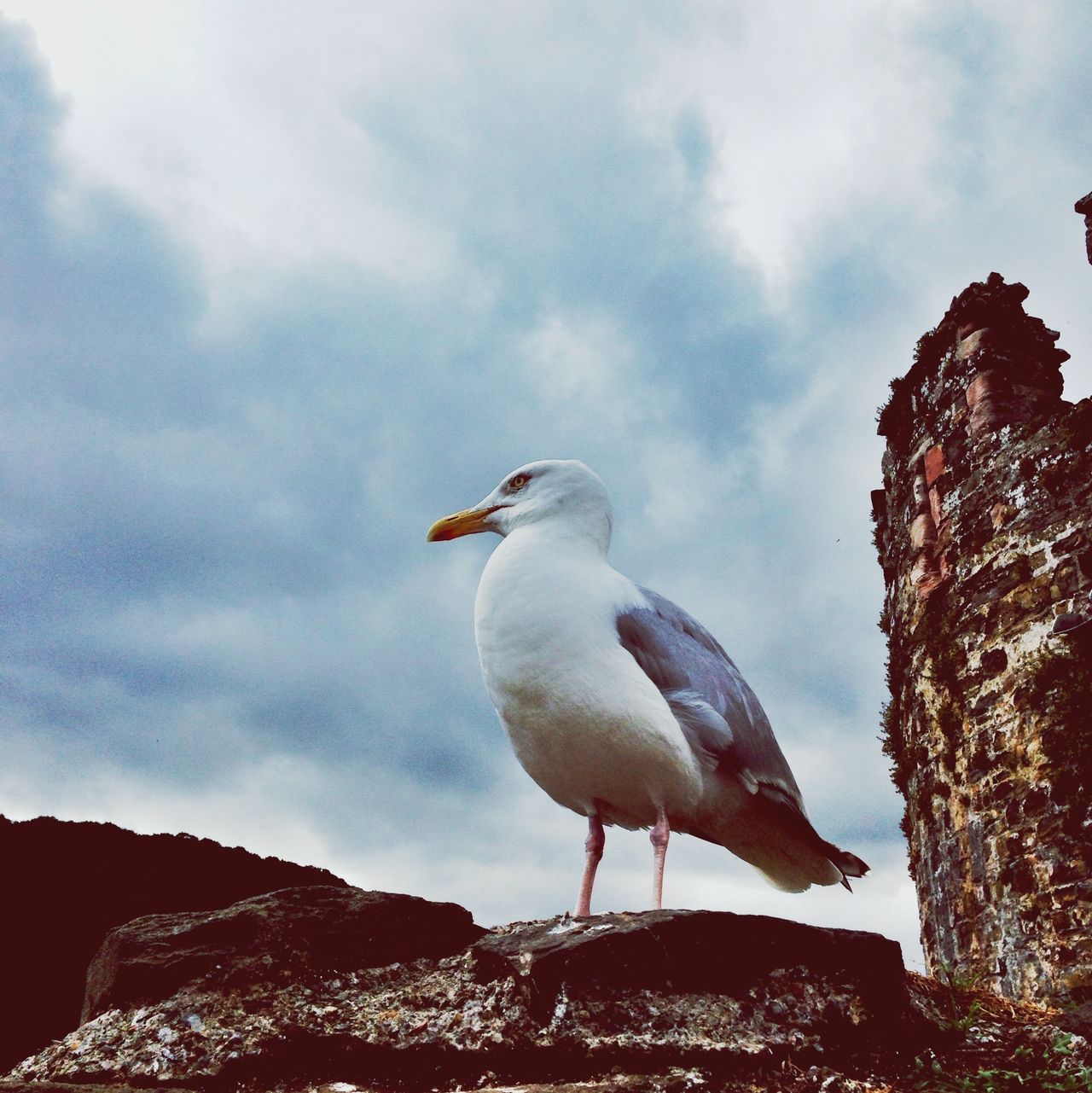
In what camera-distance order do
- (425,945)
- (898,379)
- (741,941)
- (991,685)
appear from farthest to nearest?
(898,379) < (991,685) < (425,945) < (741,941)

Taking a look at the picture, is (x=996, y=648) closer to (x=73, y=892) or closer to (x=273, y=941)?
(x=273, y=941)

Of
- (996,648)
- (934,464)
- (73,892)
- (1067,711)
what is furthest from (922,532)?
(73,892)

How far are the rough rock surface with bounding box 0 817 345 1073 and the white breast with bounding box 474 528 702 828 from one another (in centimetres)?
166

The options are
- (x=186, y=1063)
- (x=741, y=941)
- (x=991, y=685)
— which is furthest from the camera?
(x=991, y=685)

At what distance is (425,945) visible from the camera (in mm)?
3383

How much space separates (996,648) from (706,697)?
3.56 m

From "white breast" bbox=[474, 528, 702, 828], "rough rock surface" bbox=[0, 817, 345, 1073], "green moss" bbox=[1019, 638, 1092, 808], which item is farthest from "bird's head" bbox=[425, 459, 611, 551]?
"green moss" bbox=[1019, 638, 1092, 808]

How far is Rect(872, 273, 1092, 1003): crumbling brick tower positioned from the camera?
610 cm

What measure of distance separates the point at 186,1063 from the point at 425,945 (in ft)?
2.57

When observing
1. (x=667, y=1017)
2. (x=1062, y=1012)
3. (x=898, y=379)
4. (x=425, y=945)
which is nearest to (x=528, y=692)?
(x=425, y=945)

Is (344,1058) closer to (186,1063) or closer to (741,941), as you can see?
(186,1063)

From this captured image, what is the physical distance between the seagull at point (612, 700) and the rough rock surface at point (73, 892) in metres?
1.73

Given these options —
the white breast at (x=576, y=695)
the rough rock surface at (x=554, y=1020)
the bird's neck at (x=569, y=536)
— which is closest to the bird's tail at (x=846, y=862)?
the white breast at (x=576, y=695)

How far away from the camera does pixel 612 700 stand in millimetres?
3754
